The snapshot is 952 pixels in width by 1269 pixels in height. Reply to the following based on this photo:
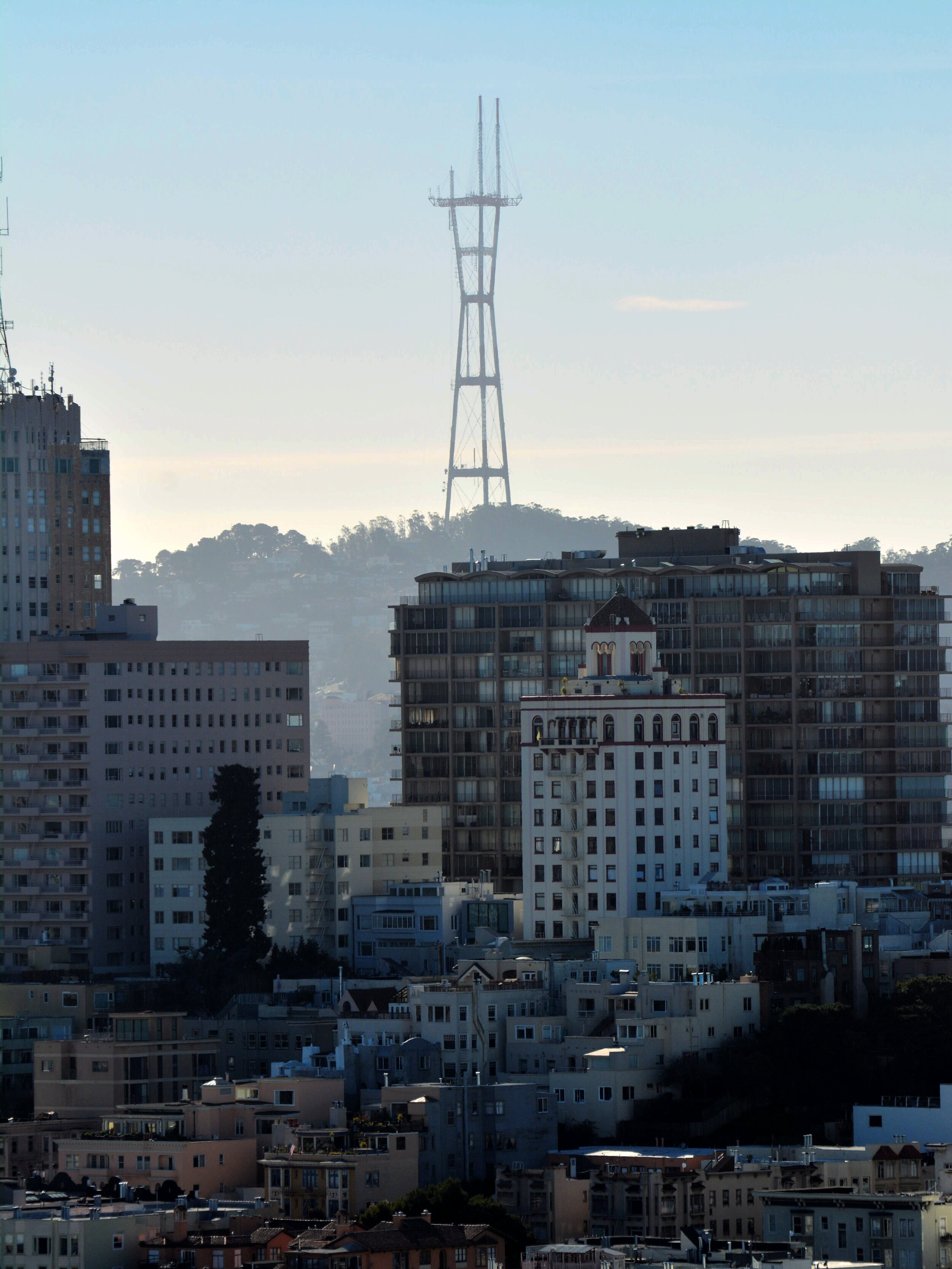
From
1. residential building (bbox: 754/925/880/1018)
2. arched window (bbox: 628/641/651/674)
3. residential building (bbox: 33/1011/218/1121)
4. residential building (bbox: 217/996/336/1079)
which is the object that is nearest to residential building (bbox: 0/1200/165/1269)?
residential building (bbox: 33/1011/218/1121)

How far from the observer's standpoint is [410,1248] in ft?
468

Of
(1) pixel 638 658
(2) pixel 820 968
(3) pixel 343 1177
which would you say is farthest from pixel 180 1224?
(1) pixel 638 658

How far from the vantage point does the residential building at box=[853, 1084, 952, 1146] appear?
525 feet

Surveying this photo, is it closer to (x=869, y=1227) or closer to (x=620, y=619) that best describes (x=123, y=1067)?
(x=620, y=619)

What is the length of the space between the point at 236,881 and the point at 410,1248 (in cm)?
4652

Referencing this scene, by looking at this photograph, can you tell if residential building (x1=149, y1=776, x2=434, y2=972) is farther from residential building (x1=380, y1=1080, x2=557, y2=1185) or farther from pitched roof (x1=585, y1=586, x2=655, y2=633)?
residential building (x1=380, y1=1080, x2=557, y2=1185)

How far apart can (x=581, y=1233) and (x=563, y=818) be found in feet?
121

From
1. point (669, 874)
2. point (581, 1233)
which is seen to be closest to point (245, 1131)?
point (581, 1233)

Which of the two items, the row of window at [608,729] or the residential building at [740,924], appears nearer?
the residential building at [740,924]

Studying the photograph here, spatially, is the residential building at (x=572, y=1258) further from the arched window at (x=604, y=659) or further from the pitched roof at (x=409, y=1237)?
the arched window at (x=604, y=659)

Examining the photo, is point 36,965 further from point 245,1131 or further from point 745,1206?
point 745,1206

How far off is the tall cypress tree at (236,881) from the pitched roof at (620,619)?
17.8 metres

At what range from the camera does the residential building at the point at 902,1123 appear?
16000 centimetres

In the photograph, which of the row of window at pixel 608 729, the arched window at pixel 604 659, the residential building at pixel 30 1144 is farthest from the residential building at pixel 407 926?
the residential building at pixel 30 1144
